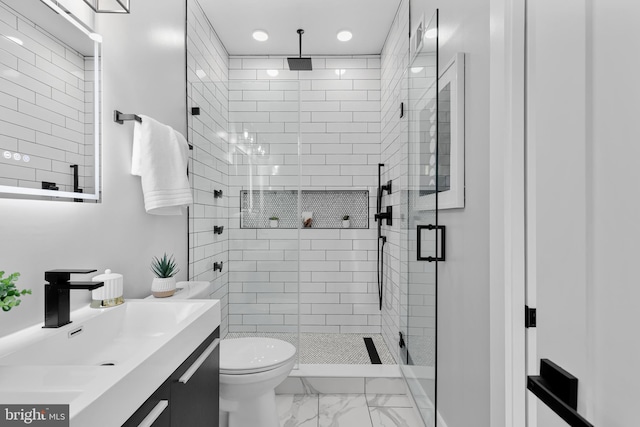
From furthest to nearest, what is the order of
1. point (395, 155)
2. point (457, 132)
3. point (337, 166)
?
1. point (337, 166)
2. point (395, 155)
3. point (457, 132)

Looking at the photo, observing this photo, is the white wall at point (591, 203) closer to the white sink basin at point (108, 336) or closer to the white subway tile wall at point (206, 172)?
the white sink basin at point (108, 336)

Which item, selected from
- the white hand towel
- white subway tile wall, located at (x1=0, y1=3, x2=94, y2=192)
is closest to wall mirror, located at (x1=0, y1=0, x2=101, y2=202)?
white subway tile wall, located at (x1=0, y1=3, x2=94, y2=192)

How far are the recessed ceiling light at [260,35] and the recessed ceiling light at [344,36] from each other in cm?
64

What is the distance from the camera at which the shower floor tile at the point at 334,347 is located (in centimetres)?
256

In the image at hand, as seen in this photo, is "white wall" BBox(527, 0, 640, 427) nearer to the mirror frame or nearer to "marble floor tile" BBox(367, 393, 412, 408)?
the mirror frame

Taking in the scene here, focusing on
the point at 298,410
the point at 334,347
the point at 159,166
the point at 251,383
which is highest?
the point at 159,166

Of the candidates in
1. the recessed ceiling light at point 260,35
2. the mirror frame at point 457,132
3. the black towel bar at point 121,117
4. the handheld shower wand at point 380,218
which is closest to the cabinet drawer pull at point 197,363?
the black towel bar at point 121,117

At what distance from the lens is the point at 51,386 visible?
0.70 meters

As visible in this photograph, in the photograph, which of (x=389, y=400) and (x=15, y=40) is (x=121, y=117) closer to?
Result: (x=15, y=40)

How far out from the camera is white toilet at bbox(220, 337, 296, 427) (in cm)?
173

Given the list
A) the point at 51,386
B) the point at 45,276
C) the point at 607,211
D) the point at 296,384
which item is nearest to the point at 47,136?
the point at 45,276

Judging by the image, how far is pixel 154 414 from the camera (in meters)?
0.88

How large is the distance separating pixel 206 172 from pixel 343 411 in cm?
188

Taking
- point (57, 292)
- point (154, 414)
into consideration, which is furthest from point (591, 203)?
point (57, 292)
